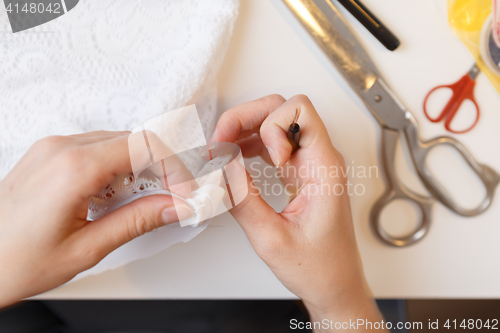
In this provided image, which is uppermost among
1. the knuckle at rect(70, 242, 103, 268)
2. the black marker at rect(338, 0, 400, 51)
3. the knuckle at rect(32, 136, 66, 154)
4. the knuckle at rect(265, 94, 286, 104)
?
the black marker at rect(338, 0, 400, 51)

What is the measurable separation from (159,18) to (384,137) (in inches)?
12.0

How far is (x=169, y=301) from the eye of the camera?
18.4 inches

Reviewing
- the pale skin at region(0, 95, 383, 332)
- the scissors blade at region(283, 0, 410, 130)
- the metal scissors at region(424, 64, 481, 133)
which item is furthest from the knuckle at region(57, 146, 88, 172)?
the metal scissors at region(424, 64, 481, 133)

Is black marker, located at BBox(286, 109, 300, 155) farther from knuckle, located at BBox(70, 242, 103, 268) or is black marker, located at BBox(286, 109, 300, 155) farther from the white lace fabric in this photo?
knuckle, located at BBox(70, 242, 103, 268)

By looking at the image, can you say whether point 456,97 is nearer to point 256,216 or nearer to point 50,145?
point 256,216

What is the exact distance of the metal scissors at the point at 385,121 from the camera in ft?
1.26

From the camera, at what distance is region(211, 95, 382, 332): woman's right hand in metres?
0.33

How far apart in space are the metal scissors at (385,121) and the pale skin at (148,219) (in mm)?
80

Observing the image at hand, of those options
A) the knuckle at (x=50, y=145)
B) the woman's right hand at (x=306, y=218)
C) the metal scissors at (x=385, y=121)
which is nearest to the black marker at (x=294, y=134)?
the woman's right hand at (x=306, y=218)

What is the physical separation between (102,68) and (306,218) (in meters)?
0.29

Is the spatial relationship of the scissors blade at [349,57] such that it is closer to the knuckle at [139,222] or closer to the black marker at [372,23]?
the black marker at [372,23]

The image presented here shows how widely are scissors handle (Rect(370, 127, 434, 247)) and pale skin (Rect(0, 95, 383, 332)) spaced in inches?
2.5

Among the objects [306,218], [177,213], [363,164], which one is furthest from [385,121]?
[177,213]

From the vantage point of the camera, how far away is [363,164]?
1.39ft
